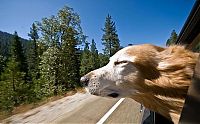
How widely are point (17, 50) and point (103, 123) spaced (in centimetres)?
6517

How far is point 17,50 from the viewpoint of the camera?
70.0 metres

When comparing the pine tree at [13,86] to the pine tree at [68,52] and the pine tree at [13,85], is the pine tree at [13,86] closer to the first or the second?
the pine tree at [13,85]

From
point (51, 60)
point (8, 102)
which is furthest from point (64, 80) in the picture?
point (8, 102)

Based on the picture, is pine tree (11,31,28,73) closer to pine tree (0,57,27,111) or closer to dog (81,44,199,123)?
pine tree (0,57,27,111)

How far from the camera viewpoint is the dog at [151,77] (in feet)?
7.53

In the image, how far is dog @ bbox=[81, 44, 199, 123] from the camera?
2.29 meters

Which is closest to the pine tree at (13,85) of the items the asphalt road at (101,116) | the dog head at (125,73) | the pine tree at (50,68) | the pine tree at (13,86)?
the pine tree at (13,86)

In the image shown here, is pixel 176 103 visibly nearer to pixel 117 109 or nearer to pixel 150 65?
pixel 150 65

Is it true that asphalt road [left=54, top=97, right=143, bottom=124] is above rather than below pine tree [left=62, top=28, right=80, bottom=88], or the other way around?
below

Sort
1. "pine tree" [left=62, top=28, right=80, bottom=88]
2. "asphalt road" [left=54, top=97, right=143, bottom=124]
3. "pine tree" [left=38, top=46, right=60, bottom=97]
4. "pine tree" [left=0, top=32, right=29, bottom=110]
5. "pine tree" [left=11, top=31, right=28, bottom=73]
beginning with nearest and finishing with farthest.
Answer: "asphalt road" [left=54, top=97, right=143, bottom=124]
"pine tree" [left=38, top=46, right=60, bottom=97]
"pine tree" [left=62, top=28, right=80, bottom=88]
"pine tree" [left=0, top=32, right=29, bottom=110]
"pine tree" [left=11, top=31, right=28, bottom=73]

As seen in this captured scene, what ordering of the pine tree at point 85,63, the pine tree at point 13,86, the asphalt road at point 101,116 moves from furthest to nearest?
the pine tree at point 85,63
the pine tree at point 13,86
the asphalt road at point 101,116

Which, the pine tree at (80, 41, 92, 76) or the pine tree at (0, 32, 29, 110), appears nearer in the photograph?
the pine tree at (0, 32, 29, 110)

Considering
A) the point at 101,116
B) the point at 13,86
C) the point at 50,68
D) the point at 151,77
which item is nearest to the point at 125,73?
the point at 151,77

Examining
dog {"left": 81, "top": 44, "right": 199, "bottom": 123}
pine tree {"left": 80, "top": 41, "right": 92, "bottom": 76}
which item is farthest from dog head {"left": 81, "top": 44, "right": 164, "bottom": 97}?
pine tree {"left": 80, "top": 41, "right": 92, "bottom": 76}
